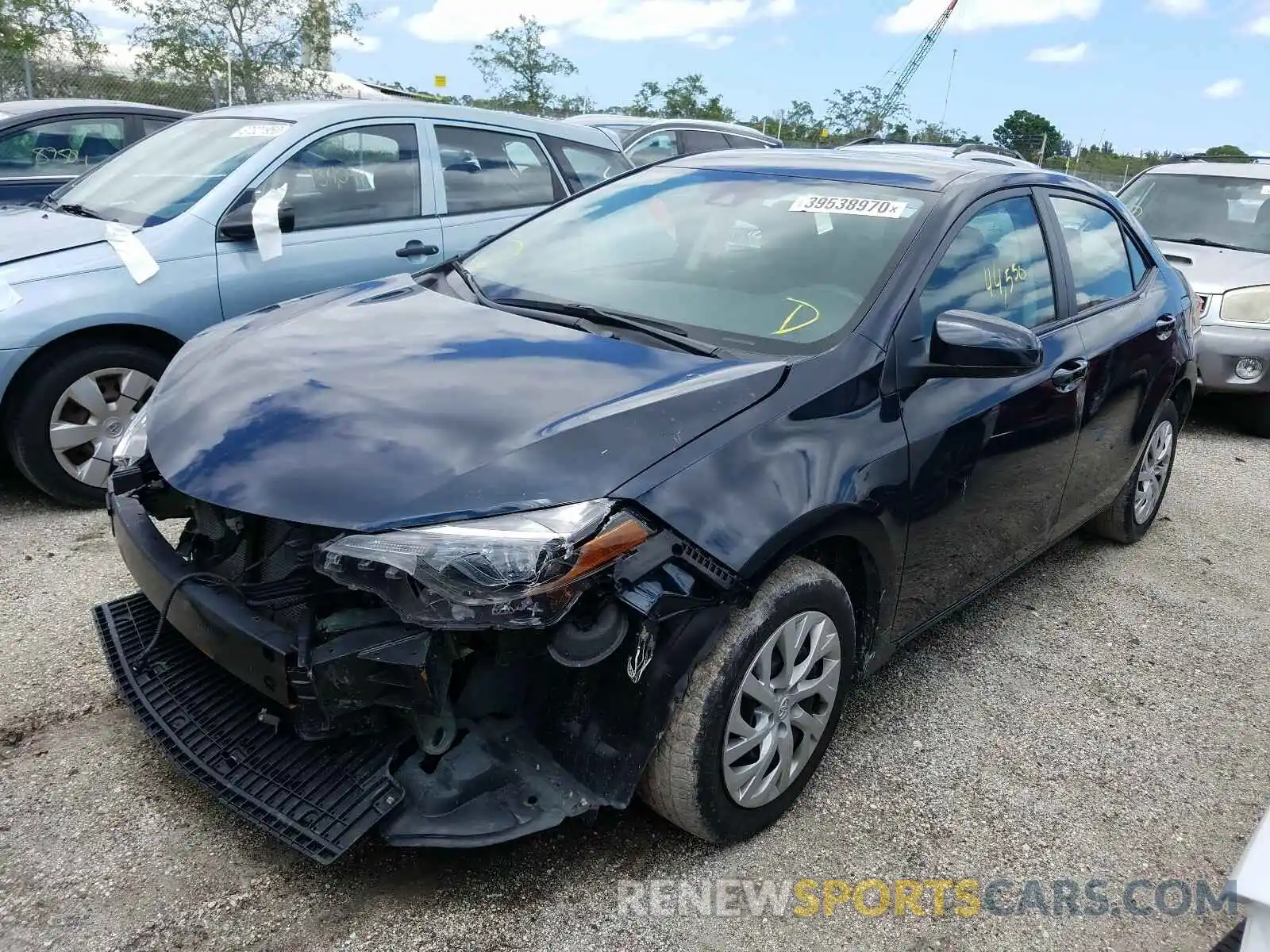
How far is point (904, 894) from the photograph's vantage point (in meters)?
2.29

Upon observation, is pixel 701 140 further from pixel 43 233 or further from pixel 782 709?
pixel 782 709

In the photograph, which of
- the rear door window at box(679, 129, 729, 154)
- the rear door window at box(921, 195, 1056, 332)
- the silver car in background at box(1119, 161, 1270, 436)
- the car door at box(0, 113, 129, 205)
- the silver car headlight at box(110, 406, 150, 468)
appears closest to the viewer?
the silver car headlight at box(110, 406, 150, 468)

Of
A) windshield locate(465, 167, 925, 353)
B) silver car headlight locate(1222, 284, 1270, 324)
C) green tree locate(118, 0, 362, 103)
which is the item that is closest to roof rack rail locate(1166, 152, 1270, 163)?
silver car headlight locate(1222, 284, 1270, 324)

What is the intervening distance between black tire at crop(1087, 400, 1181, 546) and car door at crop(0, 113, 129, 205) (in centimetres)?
641

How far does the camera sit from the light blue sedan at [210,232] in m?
3.92

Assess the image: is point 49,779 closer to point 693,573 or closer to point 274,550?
point 274,550

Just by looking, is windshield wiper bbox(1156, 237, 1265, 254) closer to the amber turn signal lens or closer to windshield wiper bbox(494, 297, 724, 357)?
windshield wiper bbox(494, 297, 724, 357)

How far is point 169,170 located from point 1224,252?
22.9 ft

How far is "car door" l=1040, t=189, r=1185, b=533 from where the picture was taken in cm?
343

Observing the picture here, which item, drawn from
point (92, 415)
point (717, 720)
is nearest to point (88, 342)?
point (92, 415)

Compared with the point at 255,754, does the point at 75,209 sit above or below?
above

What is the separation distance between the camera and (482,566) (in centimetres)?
182

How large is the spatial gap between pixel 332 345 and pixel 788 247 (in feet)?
4.35

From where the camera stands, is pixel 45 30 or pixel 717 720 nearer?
pixel 717 720
